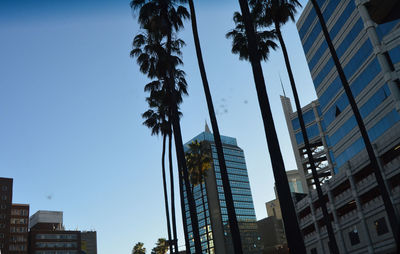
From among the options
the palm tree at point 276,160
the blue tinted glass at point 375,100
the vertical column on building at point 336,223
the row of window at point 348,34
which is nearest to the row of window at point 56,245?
the vertical column on building at point 336,223

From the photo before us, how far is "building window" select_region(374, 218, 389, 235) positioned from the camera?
46188 millimetres

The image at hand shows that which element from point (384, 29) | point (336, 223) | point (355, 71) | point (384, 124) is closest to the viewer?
point (384, 29)

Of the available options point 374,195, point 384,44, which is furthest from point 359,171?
point 384,44

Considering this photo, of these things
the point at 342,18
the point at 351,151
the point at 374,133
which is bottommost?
the point at 351,151

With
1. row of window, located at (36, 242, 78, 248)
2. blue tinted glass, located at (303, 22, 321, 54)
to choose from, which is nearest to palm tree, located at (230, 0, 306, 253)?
blue tinted glass, located at (303, 22, 321, 54)

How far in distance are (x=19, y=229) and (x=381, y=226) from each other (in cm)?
13714

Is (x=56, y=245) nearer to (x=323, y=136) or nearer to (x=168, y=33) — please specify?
(x=323, y=136)

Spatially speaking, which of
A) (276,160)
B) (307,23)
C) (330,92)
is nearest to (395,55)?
(330,92)

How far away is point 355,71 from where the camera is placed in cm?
5969

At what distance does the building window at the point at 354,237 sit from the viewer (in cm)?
5209

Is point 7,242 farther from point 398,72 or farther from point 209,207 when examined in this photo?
point 398,72

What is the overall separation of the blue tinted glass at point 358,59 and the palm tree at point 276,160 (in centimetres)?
4399

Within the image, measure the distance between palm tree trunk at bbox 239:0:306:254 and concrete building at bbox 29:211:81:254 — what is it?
499ft

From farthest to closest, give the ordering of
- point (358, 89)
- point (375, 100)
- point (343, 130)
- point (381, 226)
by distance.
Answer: point (343, 130) < point (358, 89) < point (375, 100) < point (381, 226)
